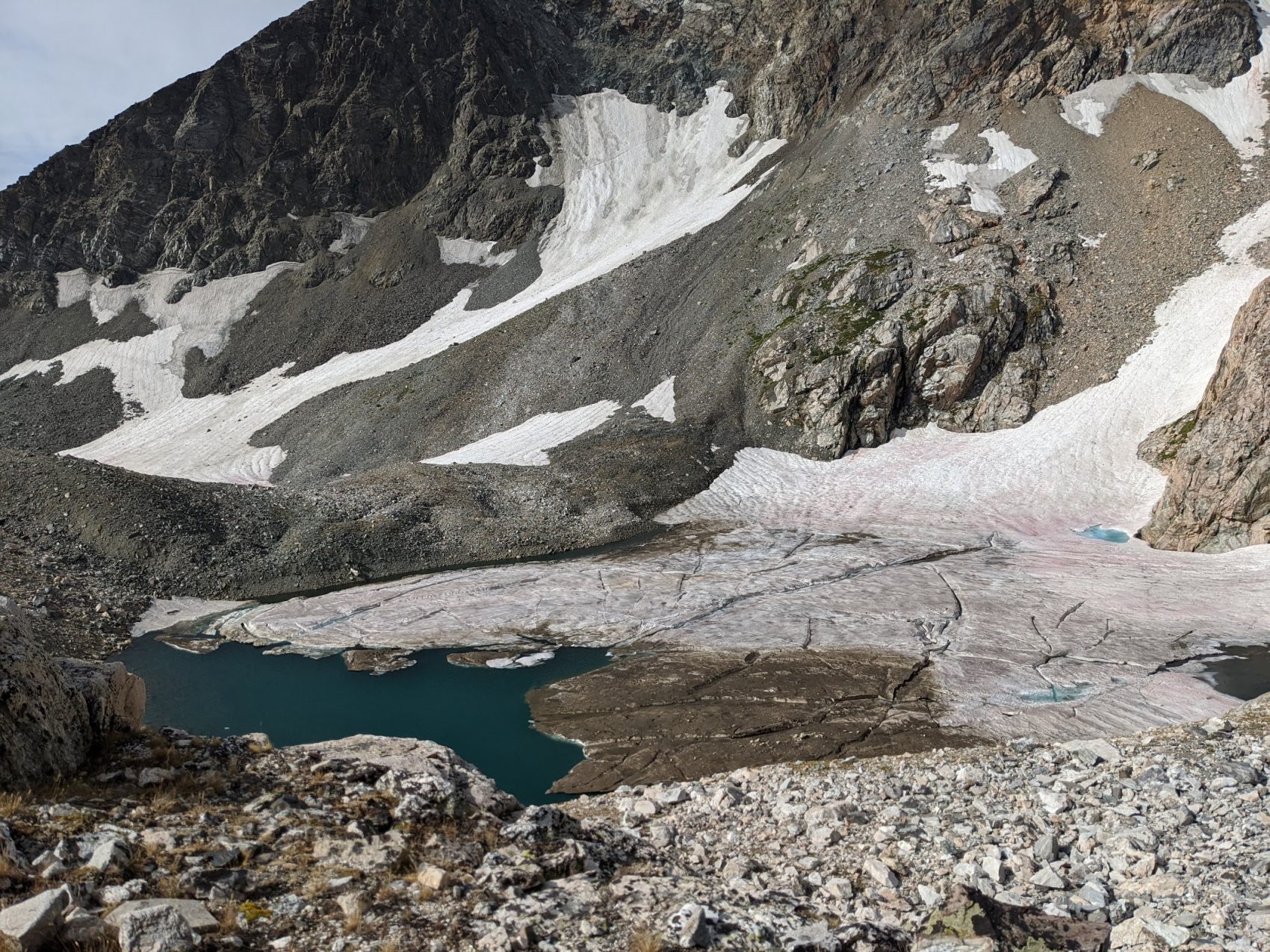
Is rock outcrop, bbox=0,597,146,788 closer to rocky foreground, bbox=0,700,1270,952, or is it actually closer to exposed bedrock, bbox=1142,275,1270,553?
rocky foreground, bbox=0,700,1270,952

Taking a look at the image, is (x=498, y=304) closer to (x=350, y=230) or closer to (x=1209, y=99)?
(x=350, y=230)

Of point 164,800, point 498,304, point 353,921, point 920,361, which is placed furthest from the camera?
point 498,304

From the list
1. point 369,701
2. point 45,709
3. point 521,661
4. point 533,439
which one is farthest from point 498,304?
point 45,709

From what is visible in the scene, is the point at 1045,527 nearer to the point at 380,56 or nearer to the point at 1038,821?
the point at 1038,821

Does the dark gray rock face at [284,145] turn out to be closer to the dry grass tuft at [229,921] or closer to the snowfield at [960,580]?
the snowfield at [960,580]

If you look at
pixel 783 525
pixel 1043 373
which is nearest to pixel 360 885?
pixel 783 525

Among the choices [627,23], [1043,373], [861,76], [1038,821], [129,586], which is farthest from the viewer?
[627,23]

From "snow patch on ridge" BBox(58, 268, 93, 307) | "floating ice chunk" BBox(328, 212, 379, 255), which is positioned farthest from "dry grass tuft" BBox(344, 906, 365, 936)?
"snow patch on ridge" BBox(58, 268, 93, 307)
